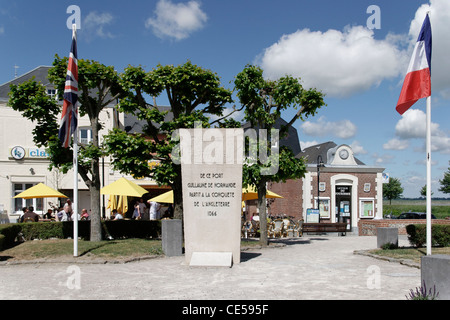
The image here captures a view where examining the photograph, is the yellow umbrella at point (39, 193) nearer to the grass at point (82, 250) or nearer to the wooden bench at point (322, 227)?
the grass at point (82, 250)

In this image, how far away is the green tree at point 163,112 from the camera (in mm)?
16531

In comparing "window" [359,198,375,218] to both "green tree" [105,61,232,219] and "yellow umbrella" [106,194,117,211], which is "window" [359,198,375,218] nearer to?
"yellow umbrella" [106,194,117,211]

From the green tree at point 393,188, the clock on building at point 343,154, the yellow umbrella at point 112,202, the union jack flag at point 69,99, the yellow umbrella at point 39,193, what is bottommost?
the green tree at point 393,188

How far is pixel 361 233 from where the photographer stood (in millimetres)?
30094

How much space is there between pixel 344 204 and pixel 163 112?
71.1 feet

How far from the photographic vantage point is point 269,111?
1902cm

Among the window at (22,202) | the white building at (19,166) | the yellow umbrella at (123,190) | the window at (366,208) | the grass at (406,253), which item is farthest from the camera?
the window at (366,208)

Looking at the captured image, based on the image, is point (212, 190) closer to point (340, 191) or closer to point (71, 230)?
point (71, 230)

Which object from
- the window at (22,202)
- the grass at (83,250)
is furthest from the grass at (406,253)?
the window at (22,202)

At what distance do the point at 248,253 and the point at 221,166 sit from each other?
4216 mm

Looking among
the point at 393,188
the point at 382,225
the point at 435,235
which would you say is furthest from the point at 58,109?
the point at 393,188

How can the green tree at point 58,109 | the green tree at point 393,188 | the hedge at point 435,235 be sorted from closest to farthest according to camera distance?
the hedge at point 435,235, the green tree at point 58,109, the green tree at point 393,188

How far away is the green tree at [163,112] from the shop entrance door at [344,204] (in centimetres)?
1957

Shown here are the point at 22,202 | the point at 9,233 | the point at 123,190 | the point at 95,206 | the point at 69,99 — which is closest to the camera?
the point at 69,99
